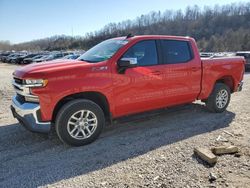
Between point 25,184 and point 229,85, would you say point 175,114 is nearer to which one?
point 229,85

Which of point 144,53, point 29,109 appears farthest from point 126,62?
point 29,109

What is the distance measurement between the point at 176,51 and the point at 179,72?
0.48 meters

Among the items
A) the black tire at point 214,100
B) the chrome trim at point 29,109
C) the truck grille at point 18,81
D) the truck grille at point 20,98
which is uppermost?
the truck grille at point 18,81

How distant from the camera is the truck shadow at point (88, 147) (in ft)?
12.0

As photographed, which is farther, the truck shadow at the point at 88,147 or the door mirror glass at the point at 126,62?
the door mirror glass at the point at 126,62

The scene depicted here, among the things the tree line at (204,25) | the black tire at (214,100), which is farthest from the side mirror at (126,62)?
the tree line at (204,25)

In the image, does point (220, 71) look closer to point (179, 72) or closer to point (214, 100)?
point (214, 100)

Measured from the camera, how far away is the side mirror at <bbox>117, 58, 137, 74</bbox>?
461 cm

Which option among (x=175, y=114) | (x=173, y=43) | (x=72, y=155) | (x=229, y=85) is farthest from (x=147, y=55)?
(x=229, y=85)

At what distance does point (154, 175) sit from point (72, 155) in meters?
1.42

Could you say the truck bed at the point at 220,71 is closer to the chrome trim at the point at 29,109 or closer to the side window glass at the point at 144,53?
the side window glass at the point at 144,53

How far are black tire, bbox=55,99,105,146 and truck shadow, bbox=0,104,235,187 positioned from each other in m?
0.13

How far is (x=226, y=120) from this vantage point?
19.5 ft

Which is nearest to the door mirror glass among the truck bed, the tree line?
the truck bed
